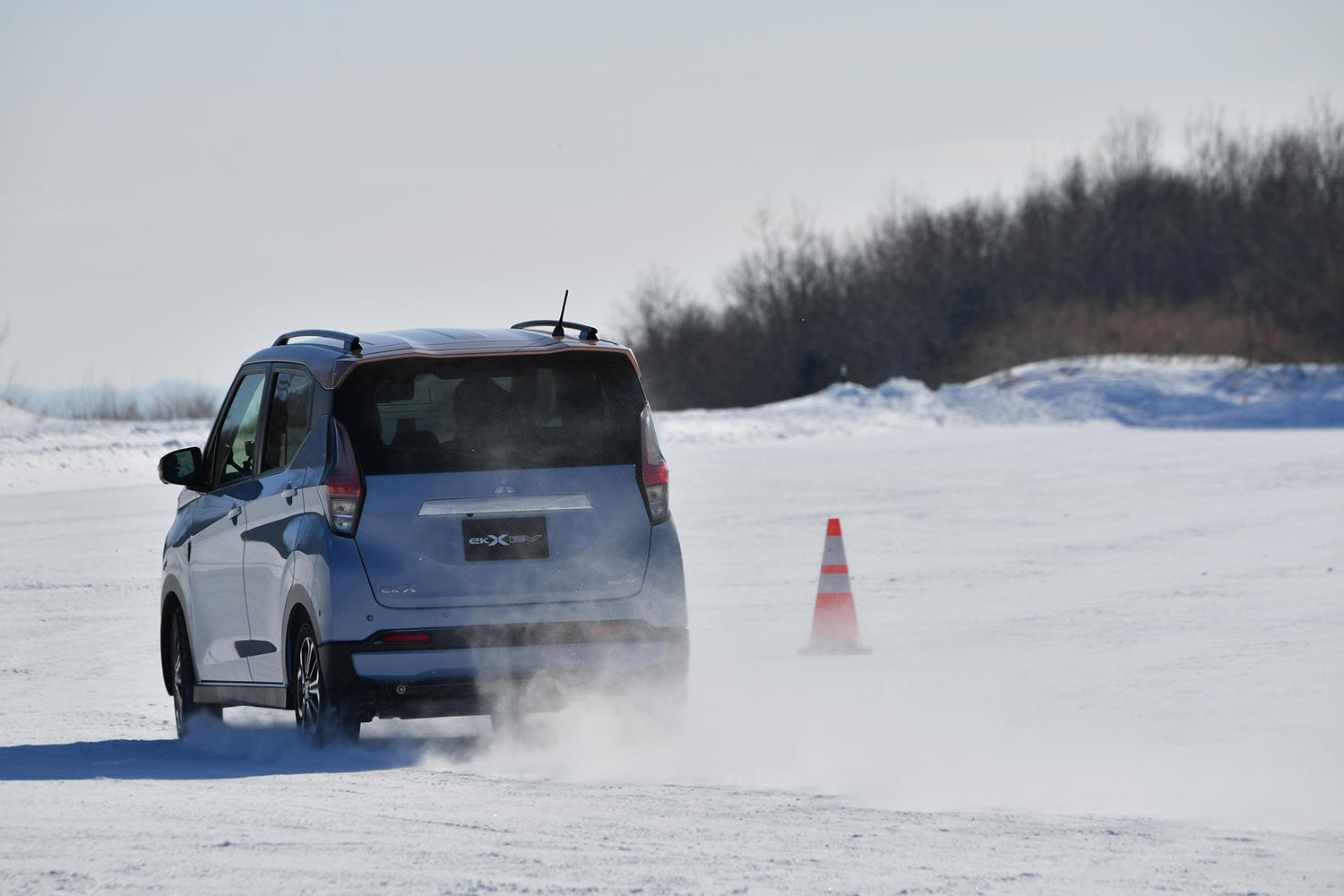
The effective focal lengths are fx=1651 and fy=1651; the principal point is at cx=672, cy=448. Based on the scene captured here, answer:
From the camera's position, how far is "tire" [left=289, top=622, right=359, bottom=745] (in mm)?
6598

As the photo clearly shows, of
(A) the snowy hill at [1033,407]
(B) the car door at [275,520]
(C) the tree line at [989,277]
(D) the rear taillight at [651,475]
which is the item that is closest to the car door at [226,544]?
(B) the car door at [275,520]

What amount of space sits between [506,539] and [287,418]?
4.19 ft

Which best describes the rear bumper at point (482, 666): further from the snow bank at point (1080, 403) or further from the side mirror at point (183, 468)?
the snow bank at point (1080, 403)

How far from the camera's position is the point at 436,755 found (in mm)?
7039

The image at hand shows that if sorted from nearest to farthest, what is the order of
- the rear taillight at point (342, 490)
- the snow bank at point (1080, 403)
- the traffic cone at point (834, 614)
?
the rear taillight at point (342, 490), the traffic cone at point (834, 614), the snow bank at point (1080, 403)

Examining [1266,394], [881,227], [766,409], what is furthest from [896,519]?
[881,227]

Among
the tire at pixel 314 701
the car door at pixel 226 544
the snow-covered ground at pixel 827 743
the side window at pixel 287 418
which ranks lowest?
the snow-covered ground at pixel 827 743

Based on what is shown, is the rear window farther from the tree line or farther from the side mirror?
the tree line

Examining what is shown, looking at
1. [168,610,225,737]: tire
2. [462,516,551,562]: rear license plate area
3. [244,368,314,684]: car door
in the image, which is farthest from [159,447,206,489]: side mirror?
[462,516,551,562]: rear license plate area

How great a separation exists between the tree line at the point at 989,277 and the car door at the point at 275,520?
58042 millimetres

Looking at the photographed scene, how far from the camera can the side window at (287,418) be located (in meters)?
6.97

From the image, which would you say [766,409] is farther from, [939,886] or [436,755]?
[939,886]

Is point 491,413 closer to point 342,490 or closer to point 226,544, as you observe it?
point 342,490

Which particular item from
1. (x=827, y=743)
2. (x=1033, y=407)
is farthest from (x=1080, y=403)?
(x=827, y=743)
